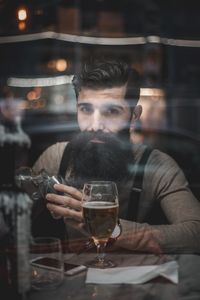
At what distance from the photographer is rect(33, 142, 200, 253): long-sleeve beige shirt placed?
1.88 metres

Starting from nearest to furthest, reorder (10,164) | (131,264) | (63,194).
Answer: (131,264) < (63,194) < (10,164)

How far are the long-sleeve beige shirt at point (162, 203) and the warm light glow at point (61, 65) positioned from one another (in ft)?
1.07

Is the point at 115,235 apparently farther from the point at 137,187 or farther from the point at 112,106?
the point at 112,106

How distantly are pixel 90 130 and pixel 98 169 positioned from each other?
18cm

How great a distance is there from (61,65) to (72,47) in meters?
0.09

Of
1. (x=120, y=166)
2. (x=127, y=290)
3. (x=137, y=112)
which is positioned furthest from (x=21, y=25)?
(x=127, y=290)

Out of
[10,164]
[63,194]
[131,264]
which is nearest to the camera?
[131,264]

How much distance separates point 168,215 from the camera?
1.97 metres

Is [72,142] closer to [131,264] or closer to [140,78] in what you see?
[140,78]

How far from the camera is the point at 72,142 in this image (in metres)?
2.01

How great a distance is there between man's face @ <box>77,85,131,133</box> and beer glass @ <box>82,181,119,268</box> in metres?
0.48

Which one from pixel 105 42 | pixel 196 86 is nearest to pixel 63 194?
pixel 105 42

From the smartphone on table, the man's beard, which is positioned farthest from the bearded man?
the smartphone on table

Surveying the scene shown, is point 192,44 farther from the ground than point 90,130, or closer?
farther from the ground
